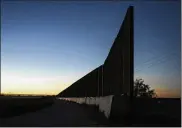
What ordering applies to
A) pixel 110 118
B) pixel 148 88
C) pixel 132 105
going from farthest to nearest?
pixel 148 88 < pixel 110 118 < pixel 132 105

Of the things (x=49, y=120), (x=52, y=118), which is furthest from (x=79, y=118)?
(x=49, y=120)

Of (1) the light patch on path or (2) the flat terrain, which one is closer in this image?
(1) the light patch on path

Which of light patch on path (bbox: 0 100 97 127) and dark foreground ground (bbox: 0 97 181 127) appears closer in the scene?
light patch on path (bbox: 0 100 97 127)

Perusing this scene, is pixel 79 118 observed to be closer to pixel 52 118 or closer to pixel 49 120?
pixel 52 118

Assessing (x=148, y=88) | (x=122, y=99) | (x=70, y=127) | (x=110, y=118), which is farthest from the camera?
(x=148, y=88)

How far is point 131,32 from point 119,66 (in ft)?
15.6

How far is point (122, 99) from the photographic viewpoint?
1723 cm

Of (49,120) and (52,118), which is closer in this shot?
(49,120)

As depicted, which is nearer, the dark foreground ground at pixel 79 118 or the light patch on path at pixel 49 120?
the light patch on path at pixel 49 120

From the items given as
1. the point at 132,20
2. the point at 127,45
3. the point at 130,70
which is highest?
the point at 132,20

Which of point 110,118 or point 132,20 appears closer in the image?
point 132,20

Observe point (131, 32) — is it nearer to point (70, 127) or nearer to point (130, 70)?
point (130, 70)

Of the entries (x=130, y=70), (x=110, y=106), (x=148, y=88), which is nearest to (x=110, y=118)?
(x=110, y=106)

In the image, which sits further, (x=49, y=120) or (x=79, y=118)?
(x=79, y=118)
